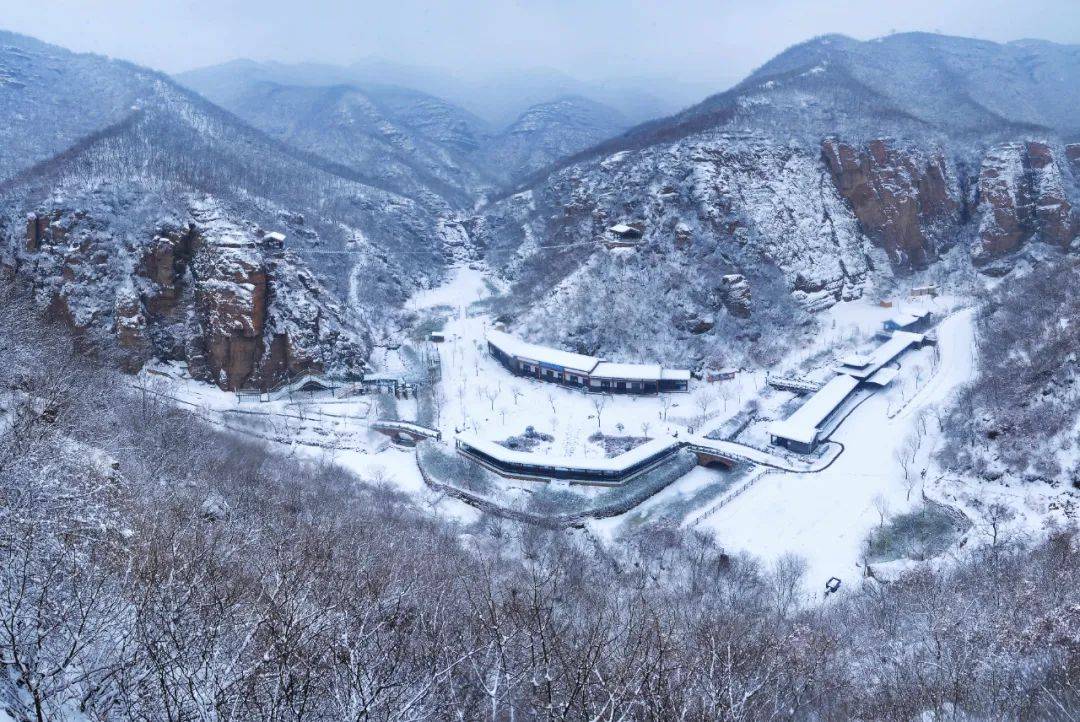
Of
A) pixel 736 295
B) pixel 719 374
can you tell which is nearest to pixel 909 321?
pixel 736 295

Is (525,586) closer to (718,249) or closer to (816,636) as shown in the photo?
(816,636)

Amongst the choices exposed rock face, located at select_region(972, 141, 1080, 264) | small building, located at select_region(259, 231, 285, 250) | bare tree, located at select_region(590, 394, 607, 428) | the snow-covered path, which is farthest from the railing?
small building, located at select_region(259, 231, 285, 250)

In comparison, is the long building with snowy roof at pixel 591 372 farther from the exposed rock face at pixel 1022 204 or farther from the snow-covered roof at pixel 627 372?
the exposed rock face at pixel 1022 204

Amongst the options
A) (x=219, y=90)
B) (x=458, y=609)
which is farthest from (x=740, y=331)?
(x=219, y=90)

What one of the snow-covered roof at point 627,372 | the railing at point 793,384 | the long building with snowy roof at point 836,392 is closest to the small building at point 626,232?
the snow-covered roof at point 627,372

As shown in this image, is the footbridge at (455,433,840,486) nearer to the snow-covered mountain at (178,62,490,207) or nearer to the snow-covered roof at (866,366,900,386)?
the snow-covered roof at (866,366,900,386)

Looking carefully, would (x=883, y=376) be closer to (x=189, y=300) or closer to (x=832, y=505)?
(x=832, y=505)
